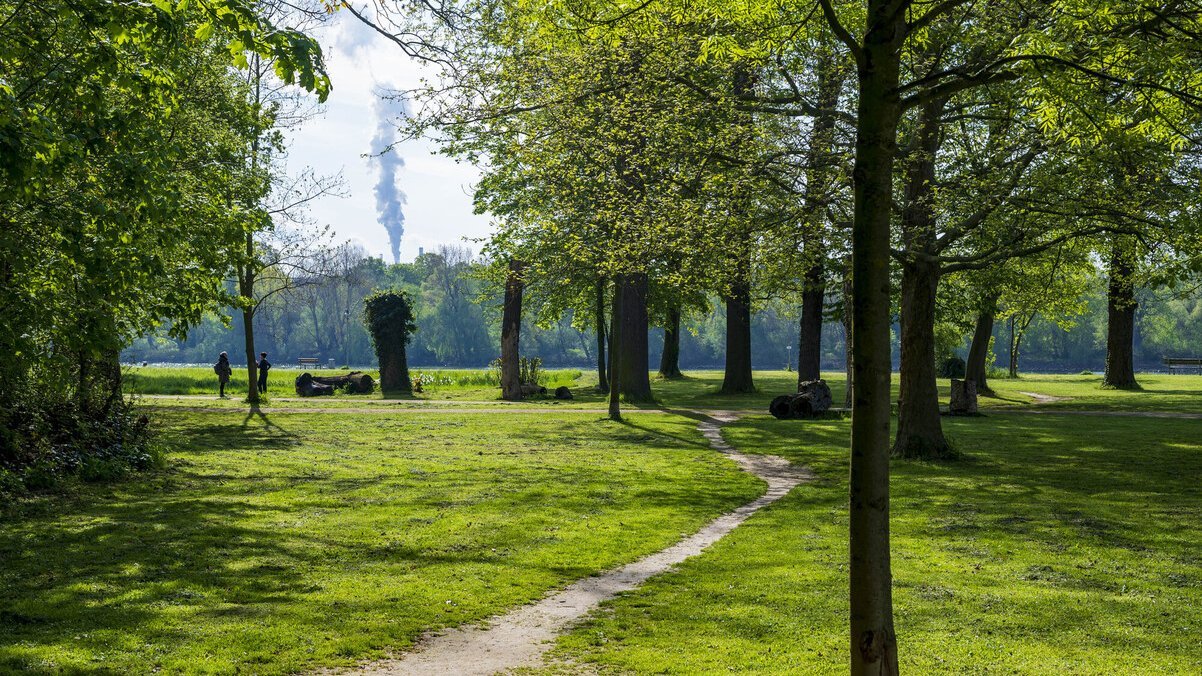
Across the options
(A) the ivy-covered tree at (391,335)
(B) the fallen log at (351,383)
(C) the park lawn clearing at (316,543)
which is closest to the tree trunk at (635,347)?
(A) the ivy-covered tree at (391,335)

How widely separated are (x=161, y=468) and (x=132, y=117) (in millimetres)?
7297

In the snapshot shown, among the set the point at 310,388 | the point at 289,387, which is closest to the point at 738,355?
the point at 310,388

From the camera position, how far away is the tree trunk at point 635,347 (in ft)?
108

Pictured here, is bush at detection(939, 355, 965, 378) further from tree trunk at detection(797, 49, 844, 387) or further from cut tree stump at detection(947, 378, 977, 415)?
tree trunk at detection(797, 49, 844, 387)

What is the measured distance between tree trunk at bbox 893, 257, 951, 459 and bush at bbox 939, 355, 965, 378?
3262 centimetres

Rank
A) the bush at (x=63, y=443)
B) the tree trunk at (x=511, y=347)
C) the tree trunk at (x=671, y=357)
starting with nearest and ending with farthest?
the bush at (x=63, y=443) < the tree trunk at (x=511, y=347) < the tree trunk at (x=671, y=357)

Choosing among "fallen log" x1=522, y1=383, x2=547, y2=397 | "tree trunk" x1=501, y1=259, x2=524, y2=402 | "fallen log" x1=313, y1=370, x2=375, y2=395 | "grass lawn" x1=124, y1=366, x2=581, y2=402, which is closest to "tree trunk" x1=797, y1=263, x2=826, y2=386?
"tree trunk" x1=501, y1=259, x2=524, y2=402

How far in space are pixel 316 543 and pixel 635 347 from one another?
22575 millimetres

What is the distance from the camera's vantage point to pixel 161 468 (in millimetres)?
16688

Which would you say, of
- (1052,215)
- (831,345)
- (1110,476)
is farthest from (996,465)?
(831,345)

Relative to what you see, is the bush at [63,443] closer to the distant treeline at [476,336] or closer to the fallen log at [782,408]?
the fallen log at [782,408]

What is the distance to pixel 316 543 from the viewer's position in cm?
1127

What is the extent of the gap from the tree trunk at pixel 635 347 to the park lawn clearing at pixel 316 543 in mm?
11671

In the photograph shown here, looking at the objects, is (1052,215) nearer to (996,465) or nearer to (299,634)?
(996,465)
